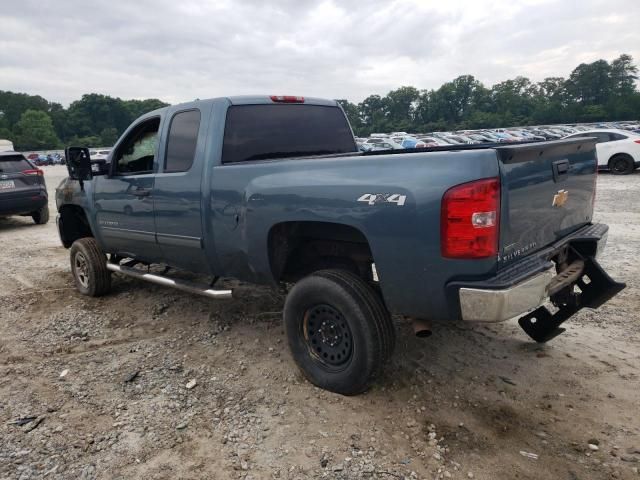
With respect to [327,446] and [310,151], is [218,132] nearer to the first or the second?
[310,151]

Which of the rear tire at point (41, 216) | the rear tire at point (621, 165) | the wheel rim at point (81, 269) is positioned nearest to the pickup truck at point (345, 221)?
the wheel rim at point (81, 269)

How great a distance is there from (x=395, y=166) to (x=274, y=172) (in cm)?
96

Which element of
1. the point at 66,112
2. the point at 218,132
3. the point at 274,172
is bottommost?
the point at 274,172

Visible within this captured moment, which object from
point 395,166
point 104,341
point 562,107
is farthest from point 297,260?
point 562,107

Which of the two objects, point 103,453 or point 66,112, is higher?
point 66,112

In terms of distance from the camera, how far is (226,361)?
379cm

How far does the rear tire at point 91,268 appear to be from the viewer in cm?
525

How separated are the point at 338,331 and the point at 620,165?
52.4 feet

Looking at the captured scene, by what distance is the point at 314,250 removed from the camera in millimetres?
3520

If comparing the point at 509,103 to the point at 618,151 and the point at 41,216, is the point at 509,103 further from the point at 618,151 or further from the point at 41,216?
the point at 41,216

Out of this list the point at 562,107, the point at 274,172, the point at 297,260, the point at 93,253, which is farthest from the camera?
the point at 562,107

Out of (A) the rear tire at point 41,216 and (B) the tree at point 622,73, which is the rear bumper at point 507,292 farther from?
(B) the tree at point 622,73

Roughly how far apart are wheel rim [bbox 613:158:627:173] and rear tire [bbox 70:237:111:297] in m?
16.0

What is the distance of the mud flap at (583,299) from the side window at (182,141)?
9.80 ft
